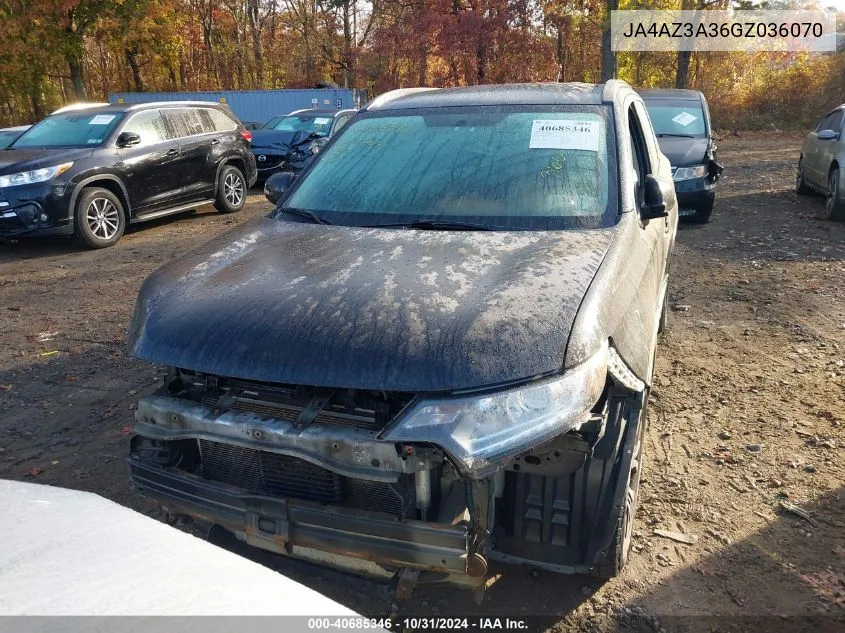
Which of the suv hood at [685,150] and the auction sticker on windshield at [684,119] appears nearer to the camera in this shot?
the suv hood at [685,150]

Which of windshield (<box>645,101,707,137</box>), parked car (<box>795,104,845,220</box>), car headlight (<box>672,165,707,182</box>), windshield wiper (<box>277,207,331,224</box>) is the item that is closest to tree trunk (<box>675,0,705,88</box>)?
parked car (<box>795,104,845,220</box>)

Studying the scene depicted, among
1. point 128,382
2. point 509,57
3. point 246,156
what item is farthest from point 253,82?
point 128,382

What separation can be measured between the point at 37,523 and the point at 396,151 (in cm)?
247

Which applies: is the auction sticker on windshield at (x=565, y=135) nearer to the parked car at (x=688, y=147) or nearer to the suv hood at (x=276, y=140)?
the parked car at (x=688, y=147)

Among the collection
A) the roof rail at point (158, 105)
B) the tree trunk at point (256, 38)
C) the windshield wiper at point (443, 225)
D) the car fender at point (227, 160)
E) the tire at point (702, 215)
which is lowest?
the tire at point (702, 215)

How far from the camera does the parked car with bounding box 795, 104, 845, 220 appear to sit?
8.69 meters

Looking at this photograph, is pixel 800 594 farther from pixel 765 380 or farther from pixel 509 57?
pixel 509 57

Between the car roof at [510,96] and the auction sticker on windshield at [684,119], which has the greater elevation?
the car roof at [510,96]

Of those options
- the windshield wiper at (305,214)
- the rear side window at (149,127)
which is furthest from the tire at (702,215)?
the rear side window at (149,127)

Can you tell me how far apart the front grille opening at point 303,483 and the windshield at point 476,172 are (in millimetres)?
1257

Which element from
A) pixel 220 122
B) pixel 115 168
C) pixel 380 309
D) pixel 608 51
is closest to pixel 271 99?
pixel 608 51

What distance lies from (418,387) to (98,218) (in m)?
7.73

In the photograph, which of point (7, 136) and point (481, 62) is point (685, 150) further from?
point (481, 62)

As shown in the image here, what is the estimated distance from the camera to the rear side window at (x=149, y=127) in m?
9.00
